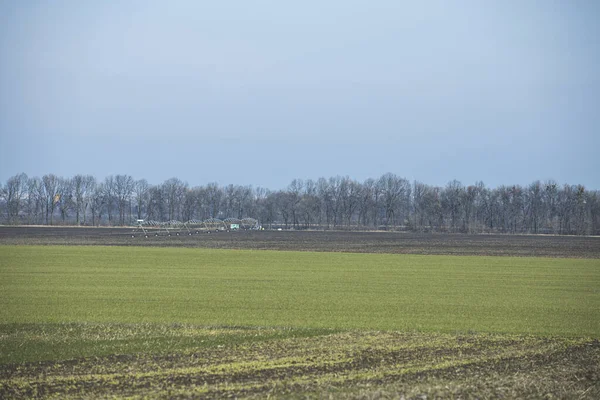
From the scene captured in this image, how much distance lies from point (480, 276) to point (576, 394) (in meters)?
25.1

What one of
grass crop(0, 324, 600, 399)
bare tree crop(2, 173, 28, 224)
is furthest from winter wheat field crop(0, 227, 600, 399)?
bare tree crop(2, 173, 28, 224)

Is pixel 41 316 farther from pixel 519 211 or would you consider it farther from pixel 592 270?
pixel 519 211

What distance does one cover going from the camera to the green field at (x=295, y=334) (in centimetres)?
1389

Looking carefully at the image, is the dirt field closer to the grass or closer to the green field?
the green field

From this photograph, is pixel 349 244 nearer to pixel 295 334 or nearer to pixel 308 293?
pixel 308 293

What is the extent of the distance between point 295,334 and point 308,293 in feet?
32.2

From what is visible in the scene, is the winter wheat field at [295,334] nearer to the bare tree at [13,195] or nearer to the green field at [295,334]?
the green field at [295,334]

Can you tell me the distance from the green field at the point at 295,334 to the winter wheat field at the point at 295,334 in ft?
0.18

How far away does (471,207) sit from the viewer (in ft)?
626

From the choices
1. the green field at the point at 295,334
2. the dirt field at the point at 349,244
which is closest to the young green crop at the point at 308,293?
the green field at the point at 295,334

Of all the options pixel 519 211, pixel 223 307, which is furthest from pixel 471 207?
pixel 223 307

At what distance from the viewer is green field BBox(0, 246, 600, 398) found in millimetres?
13891

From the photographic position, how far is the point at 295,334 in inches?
766

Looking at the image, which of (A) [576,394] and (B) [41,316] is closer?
(A) [576,394]
